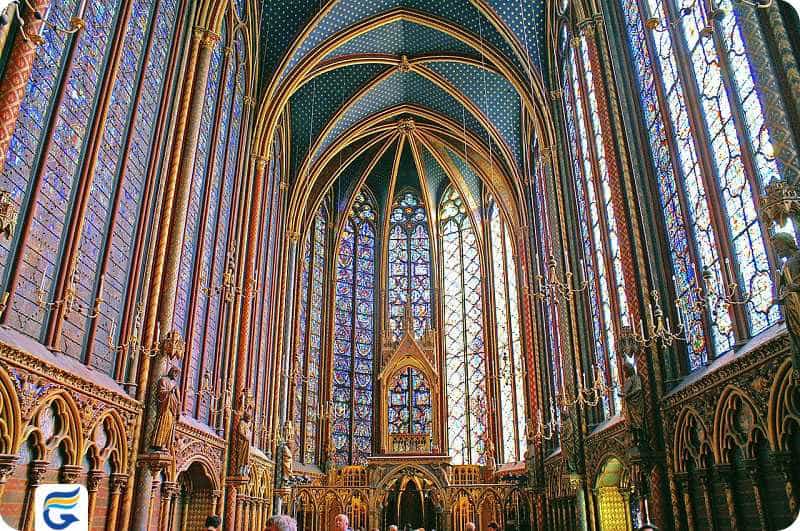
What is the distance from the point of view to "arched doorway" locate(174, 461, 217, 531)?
15.3m

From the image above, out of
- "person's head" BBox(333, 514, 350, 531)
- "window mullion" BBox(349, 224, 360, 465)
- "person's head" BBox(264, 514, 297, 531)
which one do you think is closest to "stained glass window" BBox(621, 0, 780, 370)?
"person's head" BBox(333, 514, 350, 531)

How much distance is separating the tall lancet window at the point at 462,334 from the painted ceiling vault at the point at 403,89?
1646 millimetres

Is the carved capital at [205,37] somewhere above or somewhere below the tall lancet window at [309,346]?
above

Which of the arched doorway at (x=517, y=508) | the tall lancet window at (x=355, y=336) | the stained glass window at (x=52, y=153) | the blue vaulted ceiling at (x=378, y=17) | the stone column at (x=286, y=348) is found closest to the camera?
the stained glass window at (x=52, y=153)

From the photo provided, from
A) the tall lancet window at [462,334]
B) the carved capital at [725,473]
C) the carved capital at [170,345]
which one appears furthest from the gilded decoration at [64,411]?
the tall lancet window at [462,334]

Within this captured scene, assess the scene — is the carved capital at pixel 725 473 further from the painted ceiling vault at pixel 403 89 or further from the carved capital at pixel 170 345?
the painted ceiling vault at pixel 403 89

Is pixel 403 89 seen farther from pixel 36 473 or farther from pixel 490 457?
pixel 36 473

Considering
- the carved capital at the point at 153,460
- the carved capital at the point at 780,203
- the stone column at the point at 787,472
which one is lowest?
the stone column at the point at 787,472

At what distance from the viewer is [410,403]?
27.8 metres

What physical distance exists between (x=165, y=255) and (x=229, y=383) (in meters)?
5.44

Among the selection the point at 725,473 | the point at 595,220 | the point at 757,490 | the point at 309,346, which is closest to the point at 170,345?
the point at 725,473

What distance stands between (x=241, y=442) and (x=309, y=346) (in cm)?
1002

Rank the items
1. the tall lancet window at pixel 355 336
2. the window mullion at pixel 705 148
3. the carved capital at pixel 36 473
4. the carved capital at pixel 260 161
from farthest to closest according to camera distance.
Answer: the tall lancet window at pixel 355 336
the carved capital at pixel 260 161
the window mullion at pixel 705 148
the carved capital at pixel 36 473

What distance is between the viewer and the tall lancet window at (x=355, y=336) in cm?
2731
